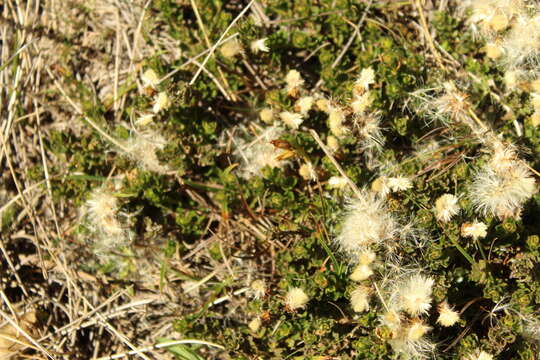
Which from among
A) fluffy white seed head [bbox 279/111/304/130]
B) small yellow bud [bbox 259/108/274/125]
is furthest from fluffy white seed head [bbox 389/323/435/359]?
small yellow bud [bbox 259/108/274/125]

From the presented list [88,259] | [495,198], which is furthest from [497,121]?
[88,259]

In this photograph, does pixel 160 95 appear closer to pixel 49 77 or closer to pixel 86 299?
pixel 49 77

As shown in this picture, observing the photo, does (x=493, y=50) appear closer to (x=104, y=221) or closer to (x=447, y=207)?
(x=447, y=207)

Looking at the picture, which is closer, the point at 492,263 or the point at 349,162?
the point at 492,263

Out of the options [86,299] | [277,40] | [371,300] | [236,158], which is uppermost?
[277,40]

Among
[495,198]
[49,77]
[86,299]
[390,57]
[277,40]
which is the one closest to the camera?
[495,198]

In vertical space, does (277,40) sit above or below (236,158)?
above

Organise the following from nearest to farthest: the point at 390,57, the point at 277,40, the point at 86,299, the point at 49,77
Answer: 1. the point at 390,57
2. the point at 277,40
3. the point at 86,299
4. the point at 49,77
